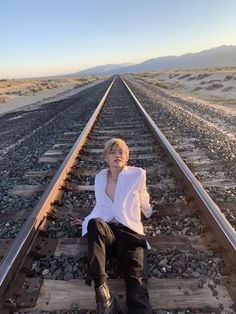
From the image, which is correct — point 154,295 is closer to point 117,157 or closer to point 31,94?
point 117,157

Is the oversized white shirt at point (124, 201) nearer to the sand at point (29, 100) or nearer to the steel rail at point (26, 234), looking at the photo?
the steel rail at point (26, 234)

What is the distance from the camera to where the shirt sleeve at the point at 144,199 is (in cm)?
385

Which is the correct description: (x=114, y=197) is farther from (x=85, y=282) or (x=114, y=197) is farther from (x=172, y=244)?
(x=85, y=282)

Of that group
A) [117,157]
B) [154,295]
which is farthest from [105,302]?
[117,157]

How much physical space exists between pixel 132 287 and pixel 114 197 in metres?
1.05

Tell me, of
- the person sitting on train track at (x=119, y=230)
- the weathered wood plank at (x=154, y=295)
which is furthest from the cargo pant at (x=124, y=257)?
the weathered wood plank at (x=154, y=295)

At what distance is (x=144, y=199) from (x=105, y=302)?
144 cm

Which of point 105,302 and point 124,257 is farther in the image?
point 124,257

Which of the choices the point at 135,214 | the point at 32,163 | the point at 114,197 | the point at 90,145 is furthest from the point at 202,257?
the point at 90,145

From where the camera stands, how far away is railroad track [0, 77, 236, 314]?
9.23 feet

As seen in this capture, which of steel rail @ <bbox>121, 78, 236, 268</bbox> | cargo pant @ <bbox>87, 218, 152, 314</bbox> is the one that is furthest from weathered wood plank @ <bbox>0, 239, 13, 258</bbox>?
steel rail @ <bbox>121, 78, 236, 268</bbox>

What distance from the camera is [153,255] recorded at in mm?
3406

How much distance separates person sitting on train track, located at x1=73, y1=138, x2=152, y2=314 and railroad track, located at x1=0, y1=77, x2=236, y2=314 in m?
0.14

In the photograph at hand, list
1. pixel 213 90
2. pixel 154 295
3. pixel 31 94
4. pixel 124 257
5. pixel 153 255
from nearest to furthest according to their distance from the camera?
1. pixel 154 295
2. pixel 124 257
3. pixel 153 255
4. pixel 213 90
5. pixel 31 94
